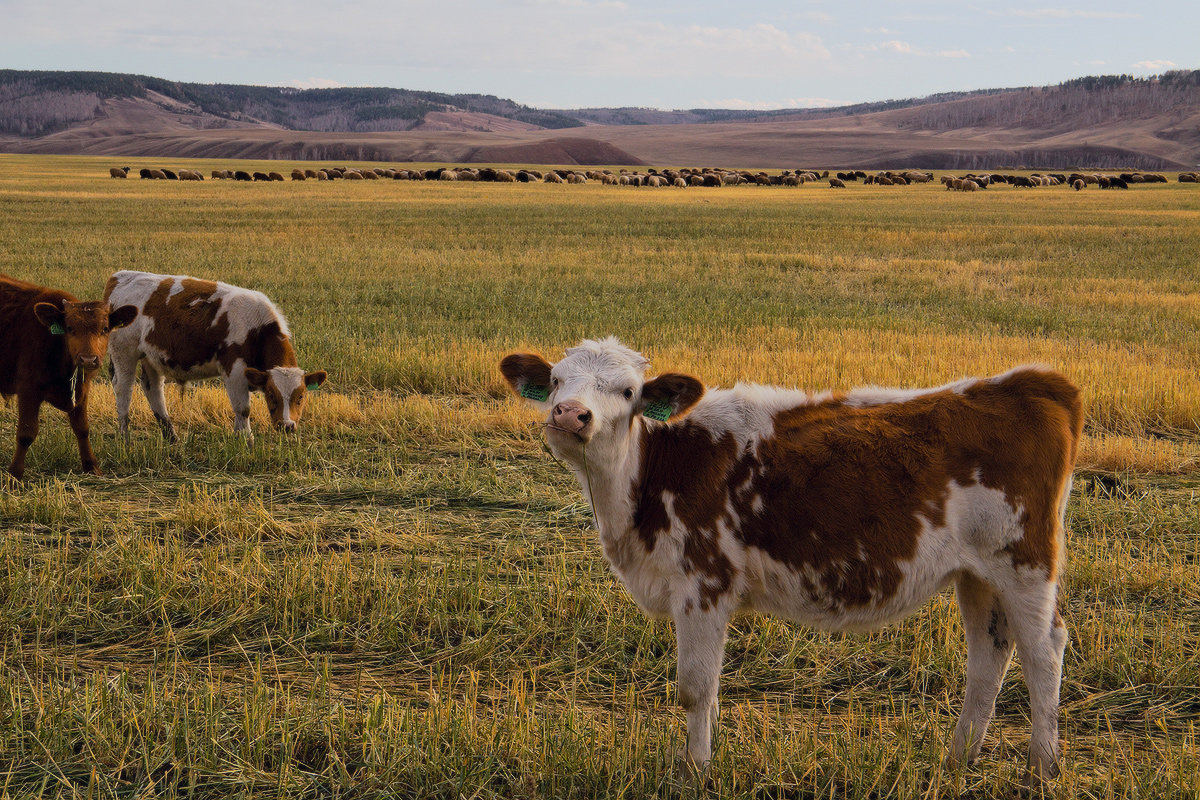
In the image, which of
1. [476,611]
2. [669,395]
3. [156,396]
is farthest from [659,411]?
[156,396]

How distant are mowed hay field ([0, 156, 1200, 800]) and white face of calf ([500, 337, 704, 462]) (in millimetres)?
1217

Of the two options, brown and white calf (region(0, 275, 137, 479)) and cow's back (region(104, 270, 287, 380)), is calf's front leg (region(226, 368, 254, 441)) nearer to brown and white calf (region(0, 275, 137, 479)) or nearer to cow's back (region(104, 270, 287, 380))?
cow's back (region(104, 270, 287, 380))

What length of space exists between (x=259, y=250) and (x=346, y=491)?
19807 mm

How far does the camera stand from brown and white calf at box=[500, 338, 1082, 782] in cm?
391

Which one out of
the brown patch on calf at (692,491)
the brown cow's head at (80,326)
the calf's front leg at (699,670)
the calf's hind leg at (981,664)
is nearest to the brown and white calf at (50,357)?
the brown cow's head at (80,326)

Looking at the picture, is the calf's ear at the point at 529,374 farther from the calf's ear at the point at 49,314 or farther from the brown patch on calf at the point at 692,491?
the calf's ear at the point at 49,314

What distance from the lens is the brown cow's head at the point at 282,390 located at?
936 cm

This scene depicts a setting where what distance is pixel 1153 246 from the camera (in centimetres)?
2853

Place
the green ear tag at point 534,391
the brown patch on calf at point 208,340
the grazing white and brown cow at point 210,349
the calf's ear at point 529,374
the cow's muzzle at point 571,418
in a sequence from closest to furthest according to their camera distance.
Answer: the cow's muzzle at point 571,418
the calf's ear at point 529,374
the green ear tag at point 534,391
the grazing white and brown cow at point 210,349
the brown patch on calf at point 208,340

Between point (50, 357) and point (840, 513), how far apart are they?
7.41m

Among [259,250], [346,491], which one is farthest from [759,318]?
[259,250]

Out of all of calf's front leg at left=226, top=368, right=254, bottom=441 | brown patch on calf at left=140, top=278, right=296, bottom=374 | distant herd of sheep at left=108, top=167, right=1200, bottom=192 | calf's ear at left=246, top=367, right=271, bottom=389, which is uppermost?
distant herd of sheep at left=108, top=167, right=1200, bottom=192

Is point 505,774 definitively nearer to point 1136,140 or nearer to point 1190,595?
point 1190,595

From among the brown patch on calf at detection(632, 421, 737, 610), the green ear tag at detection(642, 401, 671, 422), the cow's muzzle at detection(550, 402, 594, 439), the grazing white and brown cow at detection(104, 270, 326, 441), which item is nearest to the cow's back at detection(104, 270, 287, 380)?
the grazing white and brown cow at detection(104, 270, 326, 441)
